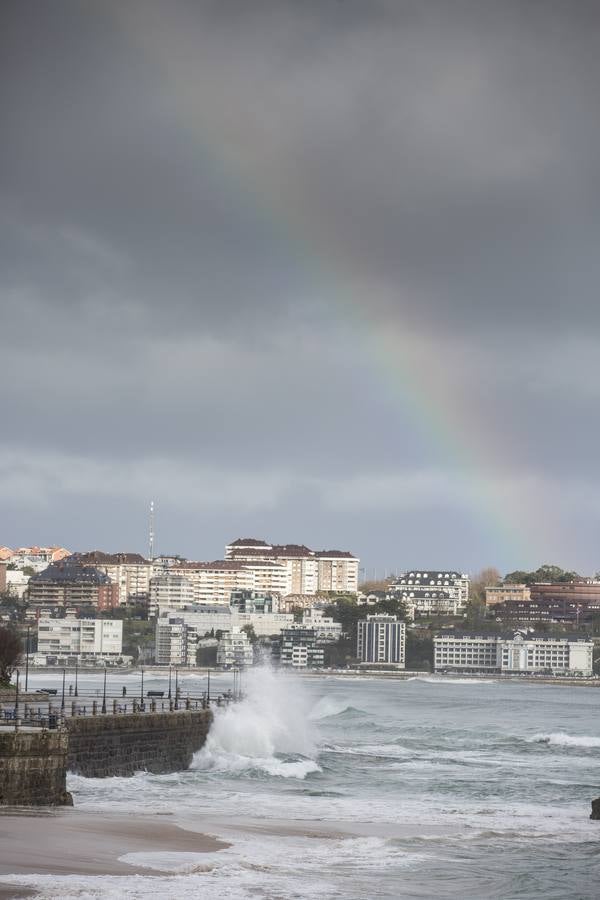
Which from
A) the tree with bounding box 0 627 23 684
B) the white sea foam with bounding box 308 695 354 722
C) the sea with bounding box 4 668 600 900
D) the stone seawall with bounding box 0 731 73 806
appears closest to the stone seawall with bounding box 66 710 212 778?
the sea with bounding box 4 668 600 900

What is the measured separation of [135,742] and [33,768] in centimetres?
1463

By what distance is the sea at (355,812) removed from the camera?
31031mm

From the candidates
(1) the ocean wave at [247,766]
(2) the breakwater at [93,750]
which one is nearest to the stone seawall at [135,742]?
(2) the breakwater at [93,750]

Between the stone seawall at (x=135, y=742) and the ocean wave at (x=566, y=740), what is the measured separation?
Result: 98.7 feet

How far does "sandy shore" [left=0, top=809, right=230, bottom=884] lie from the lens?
30.1m

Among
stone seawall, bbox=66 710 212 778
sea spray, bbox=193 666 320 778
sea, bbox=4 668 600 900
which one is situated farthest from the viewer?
sea spray, bbox=193 666 320 778

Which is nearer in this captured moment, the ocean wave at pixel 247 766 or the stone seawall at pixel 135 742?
the stone seawall at pixel 135 742

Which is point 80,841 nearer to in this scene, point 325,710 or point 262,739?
point 262,739

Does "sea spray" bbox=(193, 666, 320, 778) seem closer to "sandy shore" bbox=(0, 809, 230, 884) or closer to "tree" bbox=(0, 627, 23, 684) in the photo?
"tree" bbox=(0, 627, 23, 684)

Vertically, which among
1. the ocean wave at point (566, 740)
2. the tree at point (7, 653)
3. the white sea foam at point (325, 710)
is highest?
the tree at point (7, 653)

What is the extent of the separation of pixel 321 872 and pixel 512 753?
45.8 m

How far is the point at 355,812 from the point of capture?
45656 millimetres

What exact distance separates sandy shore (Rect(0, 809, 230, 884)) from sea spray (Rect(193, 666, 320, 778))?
19903mm

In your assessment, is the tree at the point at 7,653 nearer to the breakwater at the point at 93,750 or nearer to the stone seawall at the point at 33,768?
the breakwater at the point at 93,750
